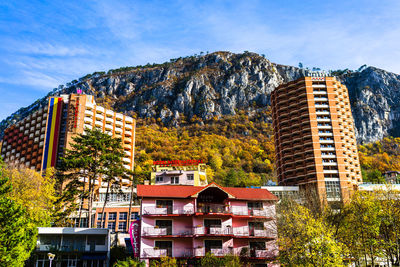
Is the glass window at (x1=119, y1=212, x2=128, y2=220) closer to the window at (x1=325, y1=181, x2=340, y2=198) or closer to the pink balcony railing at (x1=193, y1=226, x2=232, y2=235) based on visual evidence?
the pink balcony railing at (x1=193, y1=226, x2=232, y2=235)

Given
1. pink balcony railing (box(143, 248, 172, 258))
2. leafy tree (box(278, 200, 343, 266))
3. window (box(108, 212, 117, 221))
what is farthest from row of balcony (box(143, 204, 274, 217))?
window (box(108, 212, 117, 221))

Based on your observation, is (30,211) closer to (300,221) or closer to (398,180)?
(300,221)

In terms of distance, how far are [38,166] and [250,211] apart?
85022 millimetres

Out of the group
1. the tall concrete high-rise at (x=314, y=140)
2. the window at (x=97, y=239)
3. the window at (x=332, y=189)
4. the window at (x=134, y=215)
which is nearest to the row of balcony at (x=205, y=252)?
the window at (x=97, y=239)

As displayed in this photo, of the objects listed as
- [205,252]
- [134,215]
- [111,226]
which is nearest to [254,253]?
[205,252]

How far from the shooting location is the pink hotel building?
4522 cm

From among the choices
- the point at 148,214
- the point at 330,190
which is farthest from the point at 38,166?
the point at 330,190

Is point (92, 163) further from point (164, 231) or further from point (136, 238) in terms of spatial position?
point (164, 231)

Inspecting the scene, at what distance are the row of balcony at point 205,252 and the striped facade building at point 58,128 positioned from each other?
68.3 metres

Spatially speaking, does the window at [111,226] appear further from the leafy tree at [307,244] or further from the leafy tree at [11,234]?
the leafy tree at [307,244]

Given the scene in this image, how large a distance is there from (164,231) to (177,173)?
3254 cm

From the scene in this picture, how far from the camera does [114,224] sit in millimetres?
74750

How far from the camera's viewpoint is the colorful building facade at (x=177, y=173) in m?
77.2

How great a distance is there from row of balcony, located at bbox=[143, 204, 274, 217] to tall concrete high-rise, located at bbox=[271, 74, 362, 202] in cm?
4770
